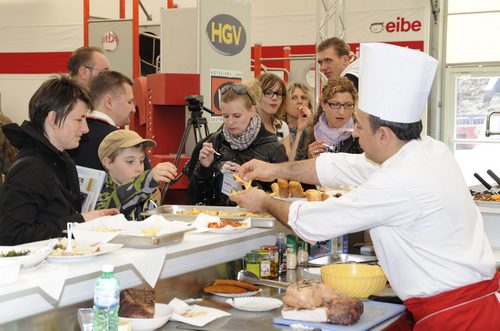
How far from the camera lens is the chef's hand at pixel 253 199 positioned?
2.90 meters

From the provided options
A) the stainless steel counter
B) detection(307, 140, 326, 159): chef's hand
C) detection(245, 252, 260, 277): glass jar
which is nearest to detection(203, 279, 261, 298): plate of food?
the stainless steel counter

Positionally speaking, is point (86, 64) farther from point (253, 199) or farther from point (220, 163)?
point (253, 199)

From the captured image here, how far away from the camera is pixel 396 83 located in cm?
259

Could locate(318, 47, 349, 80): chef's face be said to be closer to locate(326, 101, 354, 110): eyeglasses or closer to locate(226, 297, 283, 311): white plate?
locate(326, 101, 354, 110): eyeglasses

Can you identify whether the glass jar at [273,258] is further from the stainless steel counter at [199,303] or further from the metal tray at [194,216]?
the metal tray at [194,216]

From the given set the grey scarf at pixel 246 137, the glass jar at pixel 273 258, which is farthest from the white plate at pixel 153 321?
the grey scarf at pixel 246 137

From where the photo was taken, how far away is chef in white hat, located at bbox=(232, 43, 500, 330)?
2.40m

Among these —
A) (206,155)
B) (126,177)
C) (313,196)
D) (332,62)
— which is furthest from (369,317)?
(332,62)

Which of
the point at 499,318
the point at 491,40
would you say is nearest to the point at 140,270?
the point at 499,318

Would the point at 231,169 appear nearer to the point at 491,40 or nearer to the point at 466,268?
the point at 466,268

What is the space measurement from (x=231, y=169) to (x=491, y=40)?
7998 mm

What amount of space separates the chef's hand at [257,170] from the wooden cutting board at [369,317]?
2.94ft

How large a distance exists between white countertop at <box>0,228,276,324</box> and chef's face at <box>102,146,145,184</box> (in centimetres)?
85

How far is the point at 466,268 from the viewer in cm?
242
